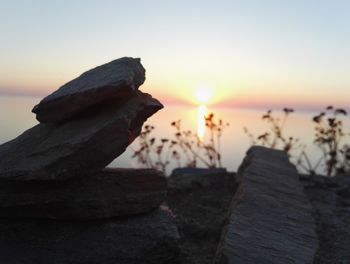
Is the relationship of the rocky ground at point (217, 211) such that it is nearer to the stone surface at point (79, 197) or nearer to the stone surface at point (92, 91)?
the stone surface at point (79, 197)

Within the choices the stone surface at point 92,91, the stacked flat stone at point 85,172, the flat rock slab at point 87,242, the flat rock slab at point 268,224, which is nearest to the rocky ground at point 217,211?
the flat rock slab at point 268,224

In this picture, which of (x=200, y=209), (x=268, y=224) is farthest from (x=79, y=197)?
(x=200, y=209)

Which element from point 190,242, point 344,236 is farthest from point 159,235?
point 344,236

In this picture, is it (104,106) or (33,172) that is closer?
(33,172)

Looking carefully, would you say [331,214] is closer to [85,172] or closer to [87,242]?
[87,242]

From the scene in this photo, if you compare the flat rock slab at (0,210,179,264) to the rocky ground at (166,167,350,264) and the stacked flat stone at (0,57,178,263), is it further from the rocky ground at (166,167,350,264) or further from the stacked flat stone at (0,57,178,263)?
the rocky ground at (166,167,350,264)

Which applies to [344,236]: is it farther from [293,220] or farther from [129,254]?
[129,254]
